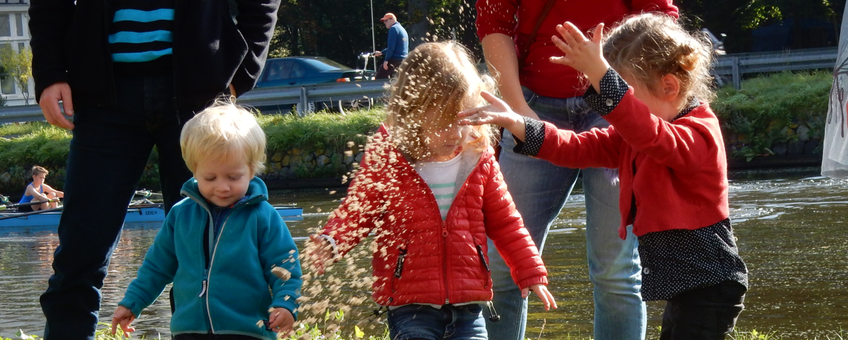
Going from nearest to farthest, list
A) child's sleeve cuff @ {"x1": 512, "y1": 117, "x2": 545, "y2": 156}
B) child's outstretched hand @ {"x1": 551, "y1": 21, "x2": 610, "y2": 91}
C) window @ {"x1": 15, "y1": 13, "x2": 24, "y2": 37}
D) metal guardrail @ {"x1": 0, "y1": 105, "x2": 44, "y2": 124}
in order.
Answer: child's outstretched hand @ {"x1": 551, "y1": 21, "x2": 610, "y2": 91}, child's sleeve cuff @ {"x1": 512, "y1": 117, "x2": 545, "y2": 156}, metal guardrail @ {"x1": 0, "y1": 105, "x2": 44, "y2": 124}, window @ {"x1": 15, "y1": 13, "x2": 24, "y2": 37}

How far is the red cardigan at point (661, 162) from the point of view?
255 cm

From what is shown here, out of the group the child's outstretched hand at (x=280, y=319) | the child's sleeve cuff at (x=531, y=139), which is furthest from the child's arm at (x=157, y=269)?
the child's sleeve cuff at (x=531, y=139)

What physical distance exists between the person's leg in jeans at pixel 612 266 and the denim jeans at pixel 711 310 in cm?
55

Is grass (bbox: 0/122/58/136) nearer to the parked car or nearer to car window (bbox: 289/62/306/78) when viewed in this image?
the parked car

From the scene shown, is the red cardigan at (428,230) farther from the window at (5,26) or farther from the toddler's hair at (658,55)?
the window at (5,26)

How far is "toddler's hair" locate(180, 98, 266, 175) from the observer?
3.03 m

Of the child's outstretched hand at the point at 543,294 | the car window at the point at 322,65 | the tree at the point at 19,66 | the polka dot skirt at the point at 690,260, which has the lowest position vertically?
the tree at the point at 19,66

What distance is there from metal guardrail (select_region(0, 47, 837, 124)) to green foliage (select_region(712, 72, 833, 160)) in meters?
1.65

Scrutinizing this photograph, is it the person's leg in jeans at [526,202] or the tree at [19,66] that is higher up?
the person's leg in jeans at [526,202]

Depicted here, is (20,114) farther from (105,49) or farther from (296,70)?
(105,49)

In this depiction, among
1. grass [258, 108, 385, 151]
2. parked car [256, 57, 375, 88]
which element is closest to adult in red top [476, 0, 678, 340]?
grass [258, 108, 385, 151]

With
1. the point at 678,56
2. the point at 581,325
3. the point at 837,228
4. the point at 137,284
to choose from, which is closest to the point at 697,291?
the point at 678,56

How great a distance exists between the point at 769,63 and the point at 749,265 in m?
11.3

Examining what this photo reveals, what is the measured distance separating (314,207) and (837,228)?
6.88m
